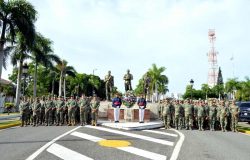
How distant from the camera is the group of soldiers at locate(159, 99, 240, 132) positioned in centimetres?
1791

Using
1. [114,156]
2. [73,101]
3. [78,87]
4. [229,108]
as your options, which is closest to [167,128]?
[229,108]

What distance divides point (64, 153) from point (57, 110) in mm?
9717

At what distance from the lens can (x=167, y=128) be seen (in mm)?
18156

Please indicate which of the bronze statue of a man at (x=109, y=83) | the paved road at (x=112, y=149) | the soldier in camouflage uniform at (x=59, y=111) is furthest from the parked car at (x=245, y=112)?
the soldier in camouflage uniform at (x=59, y=111)

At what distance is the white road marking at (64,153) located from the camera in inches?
350

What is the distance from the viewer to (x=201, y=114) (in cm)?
1808

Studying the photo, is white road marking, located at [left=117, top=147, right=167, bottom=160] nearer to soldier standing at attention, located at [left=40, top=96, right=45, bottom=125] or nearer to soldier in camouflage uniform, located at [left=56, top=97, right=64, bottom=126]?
soldier in camouflage uniform, located at [left=56, top=97, right=64, bottom=126]

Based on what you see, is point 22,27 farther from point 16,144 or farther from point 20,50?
point 16,144

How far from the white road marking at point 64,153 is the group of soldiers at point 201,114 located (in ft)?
30.0

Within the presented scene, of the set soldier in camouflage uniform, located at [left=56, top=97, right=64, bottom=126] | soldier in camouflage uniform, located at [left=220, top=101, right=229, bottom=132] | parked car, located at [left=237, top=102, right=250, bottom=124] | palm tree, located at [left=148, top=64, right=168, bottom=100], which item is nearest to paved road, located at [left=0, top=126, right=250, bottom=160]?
soldier in camouflage uniform, located at [left=220, top=101, right=229, bottom=132]

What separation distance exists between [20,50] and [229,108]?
2335cm

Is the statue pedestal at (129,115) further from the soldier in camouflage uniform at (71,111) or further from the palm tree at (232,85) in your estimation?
the palm tree at (232,85)

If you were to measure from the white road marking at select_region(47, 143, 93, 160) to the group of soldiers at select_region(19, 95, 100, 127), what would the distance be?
8.11 metres

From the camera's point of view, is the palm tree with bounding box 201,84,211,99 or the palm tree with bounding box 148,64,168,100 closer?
the palm tree with bounding box 148,64,168,100
